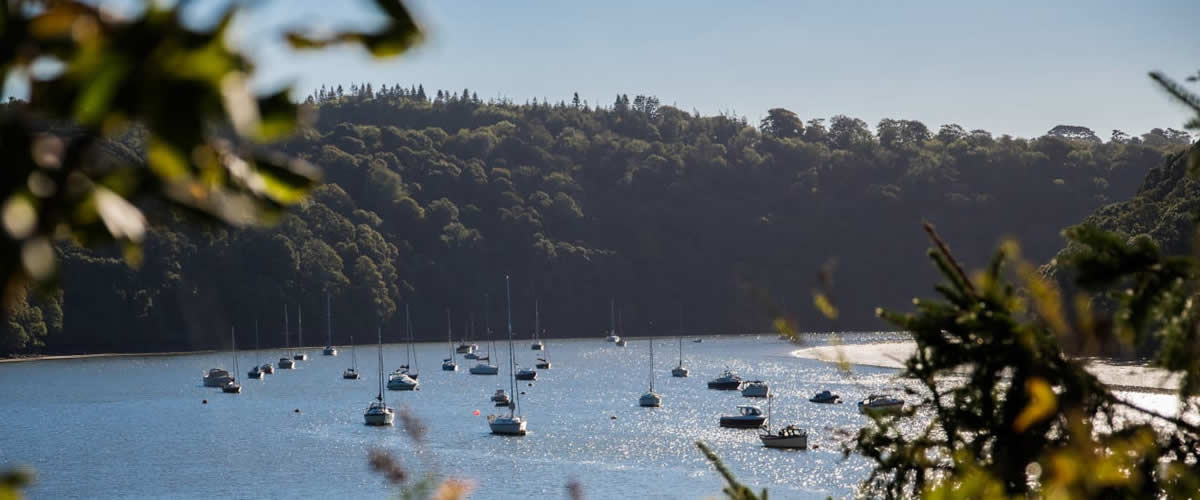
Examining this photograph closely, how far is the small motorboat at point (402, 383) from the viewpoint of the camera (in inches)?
3804

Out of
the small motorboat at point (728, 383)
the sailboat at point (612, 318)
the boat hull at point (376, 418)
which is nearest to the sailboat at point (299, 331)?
the sailboat at point (612, 318)

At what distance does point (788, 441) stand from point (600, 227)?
108m

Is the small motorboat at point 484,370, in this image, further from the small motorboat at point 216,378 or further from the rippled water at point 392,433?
the small motorboat at point 216,378

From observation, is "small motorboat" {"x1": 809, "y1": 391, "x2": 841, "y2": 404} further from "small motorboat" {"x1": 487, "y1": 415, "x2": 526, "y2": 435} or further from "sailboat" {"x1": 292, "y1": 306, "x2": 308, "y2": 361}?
"sailboat" {"x1": 292, "y1": 306, "x2": 308, "y2": 361}

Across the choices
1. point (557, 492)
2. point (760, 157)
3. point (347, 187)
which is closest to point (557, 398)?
point (557, 492)

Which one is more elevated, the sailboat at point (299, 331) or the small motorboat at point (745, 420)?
the sailboat at point (299, 331)

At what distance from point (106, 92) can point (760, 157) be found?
188m

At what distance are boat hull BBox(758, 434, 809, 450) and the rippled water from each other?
796 millimetres

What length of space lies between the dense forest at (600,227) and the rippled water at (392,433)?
13.2 m

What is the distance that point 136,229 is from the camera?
4.28ft

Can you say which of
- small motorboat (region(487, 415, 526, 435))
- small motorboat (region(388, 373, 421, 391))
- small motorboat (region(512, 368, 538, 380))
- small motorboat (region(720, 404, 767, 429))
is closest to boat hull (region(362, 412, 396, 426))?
small motorboat (region(487, 415, 526, 435))

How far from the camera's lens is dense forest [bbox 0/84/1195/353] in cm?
13462

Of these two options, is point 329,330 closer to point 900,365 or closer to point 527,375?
point 527,375

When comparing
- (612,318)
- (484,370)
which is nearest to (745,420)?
(484,370)
